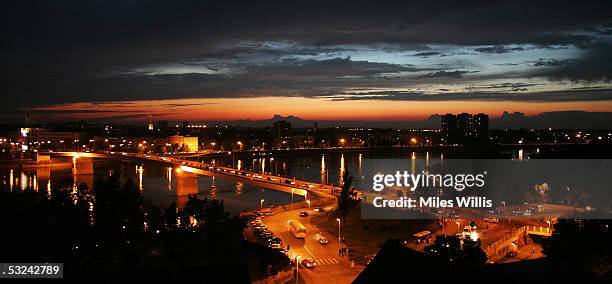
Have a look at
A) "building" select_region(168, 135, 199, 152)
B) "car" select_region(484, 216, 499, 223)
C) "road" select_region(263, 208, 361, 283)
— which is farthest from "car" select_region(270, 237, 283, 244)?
"building" select_region(168, 135, 199, 152)

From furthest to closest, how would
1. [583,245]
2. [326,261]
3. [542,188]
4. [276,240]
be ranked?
[542,188] < [276,240] < [326,261] < [583,245]

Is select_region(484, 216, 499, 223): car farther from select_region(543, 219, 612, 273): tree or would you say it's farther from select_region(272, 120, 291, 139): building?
select_region(272, 120, 291, 139): building

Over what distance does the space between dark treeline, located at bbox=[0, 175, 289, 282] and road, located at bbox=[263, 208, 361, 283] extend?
547mm

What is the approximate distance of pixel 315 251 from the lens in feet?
28.5

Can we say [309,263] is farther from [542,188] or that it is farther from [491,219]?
[542,188]

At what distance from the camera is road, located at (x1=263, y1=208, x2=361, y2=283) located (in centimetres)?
709

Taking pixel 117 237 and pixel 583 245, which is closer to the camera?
pixel 583 245

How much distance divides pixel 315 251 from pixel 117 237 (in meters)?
3.24

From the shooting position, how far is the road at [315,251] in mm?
7086

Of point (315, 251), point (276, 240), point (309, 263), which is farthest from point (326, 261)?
point (276, 240)

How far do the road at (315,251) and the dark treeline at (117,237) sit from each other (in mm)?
547

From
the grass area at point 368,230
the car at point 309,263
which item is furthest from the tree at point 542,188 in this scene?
the car at point 309,263

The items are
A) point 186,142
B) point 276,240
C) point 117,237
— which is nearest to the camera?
point 117,237

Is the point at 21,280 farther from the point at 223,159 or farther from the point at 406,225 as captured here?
the point at 223,159
